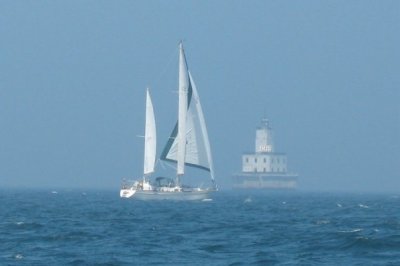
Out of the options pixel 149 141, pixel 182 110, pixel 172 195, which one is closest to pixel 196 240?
pixel 172 195

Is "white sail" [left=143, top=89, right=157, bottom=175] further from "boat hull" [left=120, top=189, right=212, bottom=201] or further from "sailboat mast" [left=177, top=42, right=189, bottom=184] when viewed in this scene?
"boat hull" [left=120, top=189, right=212, bottom=201]

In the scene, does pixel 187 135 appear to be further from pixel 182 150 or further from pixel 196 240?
A: pixel 196 240

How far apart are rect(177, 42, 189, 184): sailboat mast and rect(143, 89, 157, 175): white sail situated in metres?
3.21

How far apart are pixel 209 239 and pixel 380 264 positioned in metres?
12.5

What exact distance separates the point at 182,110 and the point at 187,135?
2484 millimetres

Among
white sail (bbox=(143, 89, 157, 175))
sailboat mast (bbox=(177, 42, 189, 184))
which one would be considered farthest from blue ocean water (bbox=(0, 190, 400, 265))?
white sail (bbox=(143, 89, 157, 175))

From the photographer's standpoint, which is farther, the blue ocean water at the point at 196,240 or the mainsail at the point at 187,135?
the mainsail at the point at 187,135

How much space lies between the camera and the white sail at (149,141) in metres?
121

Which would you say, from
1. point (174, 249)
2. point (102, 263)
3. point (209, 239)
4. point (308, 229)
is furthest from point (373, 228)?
point (102, 263)

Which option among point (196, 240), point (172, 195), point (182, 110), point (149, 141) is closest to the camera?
point (196, 240)

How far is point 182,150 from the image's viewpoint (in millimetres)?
119500

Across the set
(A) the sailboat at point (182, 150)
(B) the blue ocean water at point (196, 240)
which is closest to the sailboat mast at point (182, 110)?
(A) the sailboat at point (182, 150)

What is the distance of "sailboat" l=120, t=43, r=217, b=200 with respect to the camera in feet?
385

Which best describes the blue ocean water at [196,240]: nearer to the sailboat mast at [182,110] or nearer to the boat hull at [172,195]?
the boat hull at [172,195]
